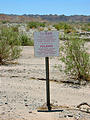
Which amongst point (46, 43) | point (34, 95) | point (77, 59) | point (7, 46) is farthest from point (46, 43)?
point (7, 46)

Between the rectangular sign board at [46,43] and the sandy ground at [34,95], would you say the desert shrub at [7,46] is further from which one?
the rectangular sign board at [46,43]

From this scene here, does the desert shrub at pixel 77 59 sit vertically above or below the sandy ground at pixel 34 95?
above

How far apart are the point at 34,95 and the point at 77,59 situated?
3.26 m

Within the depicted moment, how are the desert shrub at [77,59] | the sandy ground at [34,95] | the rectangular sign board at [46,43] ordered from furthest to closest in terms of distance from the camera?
the desert shrub at [77,59], the rectangular sign board at [46,43], the sandy ground at [34,95]

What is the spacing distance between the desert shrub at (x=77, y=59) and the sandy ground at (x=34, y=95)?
1.90 feet

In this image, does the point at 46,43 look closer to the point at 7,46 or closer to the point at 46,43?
the point at 46,43

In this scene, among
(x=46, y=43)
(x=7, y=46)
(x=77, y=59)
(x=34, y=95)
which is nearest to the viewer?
(x=46, y=43)

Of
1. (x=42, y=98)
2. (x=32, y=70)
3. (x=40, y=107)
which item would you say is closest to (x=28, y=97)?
(x=42, y=98)

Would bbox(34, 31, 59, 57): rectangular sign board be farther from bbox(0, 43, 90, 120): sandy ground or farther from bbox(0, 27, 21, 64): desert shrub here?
bbox(0, 27, 21, 64): desert shrub

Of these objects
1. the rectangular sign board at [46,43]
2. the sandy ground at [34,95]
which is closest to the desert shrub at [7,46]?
the sandy ground at [34,95]

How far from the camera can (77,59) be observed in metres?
11.9

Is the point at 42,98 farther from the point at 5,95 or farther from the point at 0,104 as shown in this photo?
the point at 0,104

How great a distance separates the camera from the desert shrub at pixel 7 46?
607 inches

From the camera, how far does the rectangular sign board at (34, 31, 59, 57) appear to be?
25.3 feet
